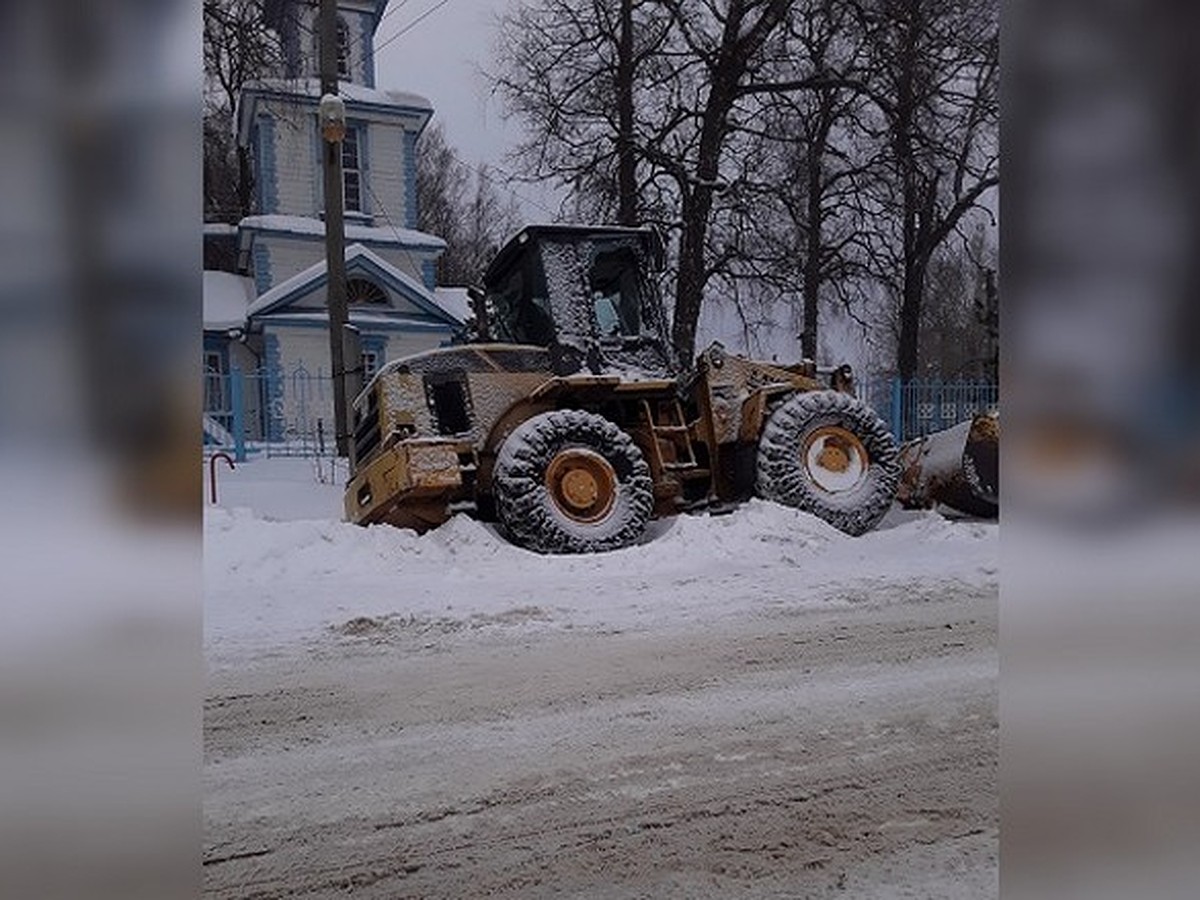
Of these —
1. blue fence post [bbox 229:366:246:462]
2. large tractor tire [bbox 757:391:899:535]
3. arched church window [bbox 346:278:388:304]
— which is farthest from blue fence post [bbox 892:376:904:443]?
arched church window [bbox 346:278:388:304]

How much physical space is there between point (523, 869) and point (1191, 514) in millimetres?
1724

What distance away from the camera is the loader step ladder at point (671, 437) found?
6.83 m

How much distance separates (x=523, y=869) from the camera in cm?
206

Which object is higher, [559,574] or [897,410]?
[897,410]

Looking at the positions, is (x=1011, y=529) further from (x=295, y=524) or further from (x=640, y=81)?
(x=640, y=81)

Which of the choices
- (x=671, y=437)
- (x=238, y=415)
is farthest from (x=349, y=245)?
(x=671, y=437)

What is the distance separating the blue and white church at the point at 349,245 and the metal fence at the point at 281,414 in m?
3.66

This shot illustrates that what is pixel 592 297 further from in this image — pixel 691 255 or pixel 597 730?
pixel 691 255

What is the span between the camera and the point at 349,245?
18500 mm

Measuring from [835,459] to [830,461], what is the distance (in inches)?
2.0

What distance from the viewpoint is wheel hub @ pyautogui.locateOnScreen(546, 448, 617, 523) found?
6215mm

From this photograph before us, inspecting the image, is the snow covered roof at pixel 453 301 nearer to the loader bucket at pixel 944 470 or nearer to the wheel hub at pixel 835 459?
the loader bucket at pixel 944 470

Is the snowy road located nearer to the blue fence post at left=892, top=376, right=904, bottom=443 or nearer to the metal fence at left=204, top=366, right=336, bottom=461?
the metal fence at left=204, top=366, right=336, bottom=461

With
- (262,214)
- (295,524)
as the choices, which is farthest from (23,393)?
(262,214)
